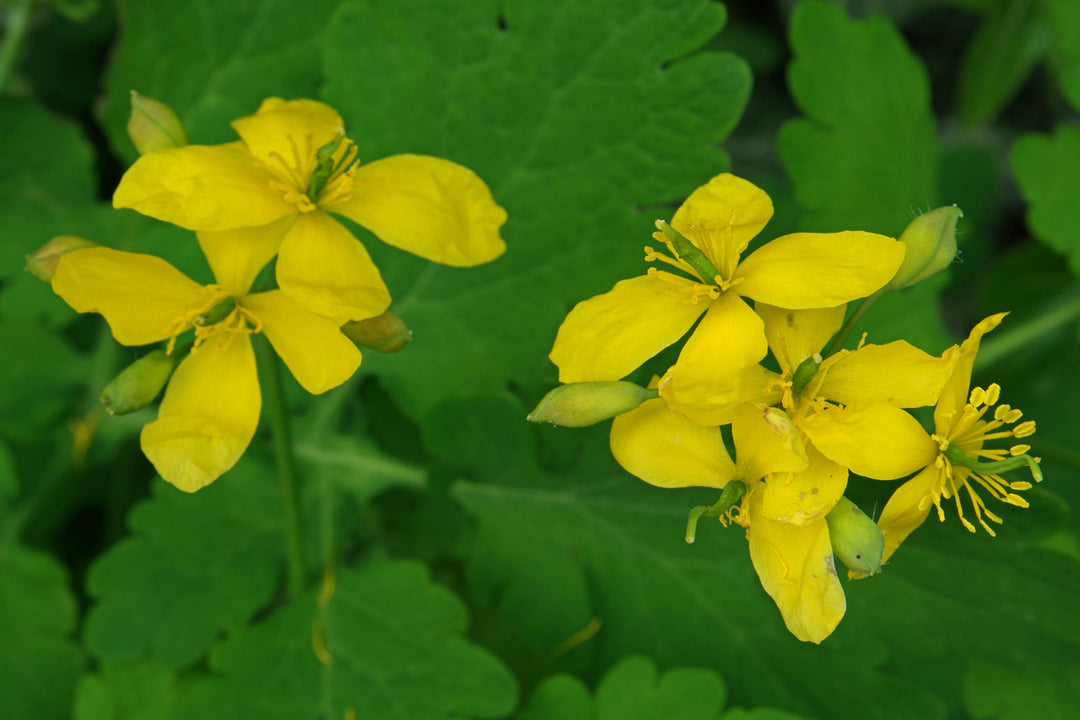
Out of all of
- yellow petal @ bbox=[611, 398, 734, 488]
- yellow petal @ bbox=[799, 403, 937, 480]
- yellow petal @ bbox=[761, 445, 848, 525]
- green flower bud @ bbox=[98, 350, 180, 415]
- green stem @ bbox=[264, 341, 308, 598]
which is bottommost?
green stem @ bbox=[264, 341, 308, 598]

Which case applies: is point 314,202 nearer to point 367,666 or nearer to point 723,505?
point 723,505

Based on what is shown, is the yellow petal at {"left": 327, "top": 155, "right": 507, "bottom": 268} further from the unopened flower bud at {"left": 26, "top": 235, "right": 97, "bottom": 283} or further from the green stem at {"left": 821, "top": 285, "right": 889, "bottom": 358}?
the green stem at {"left": 821, "top": 285, "right": 889, "bottom": 358}

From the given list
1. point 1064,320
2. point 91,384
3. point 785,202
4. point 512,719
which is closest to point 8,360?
point 91,384

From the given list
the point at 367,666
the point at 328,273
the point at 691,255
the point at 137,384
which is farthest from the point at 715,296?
the point at 367,666

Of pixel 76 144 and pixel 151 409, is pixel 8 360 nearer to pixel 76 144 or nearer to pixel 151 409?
pixel 151 409

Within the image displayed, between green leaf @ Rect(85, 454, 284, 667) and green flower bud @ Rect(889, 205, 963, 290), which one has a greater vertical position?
green flower bud @ Rect(889, 205, 963, 290)

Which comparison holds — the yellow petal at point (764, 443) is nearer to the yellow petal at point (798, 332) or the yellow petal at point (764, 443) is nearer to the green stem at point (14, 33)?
the yellow petal at point (798, 332)

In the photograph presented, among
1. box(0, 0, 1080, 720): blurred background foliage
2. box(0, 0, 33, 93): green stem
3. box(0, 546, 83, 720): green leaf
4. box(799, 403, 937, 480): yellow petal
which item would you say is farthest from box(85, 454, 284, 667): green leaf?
box(799, 403, 937, 480): yellow petal
